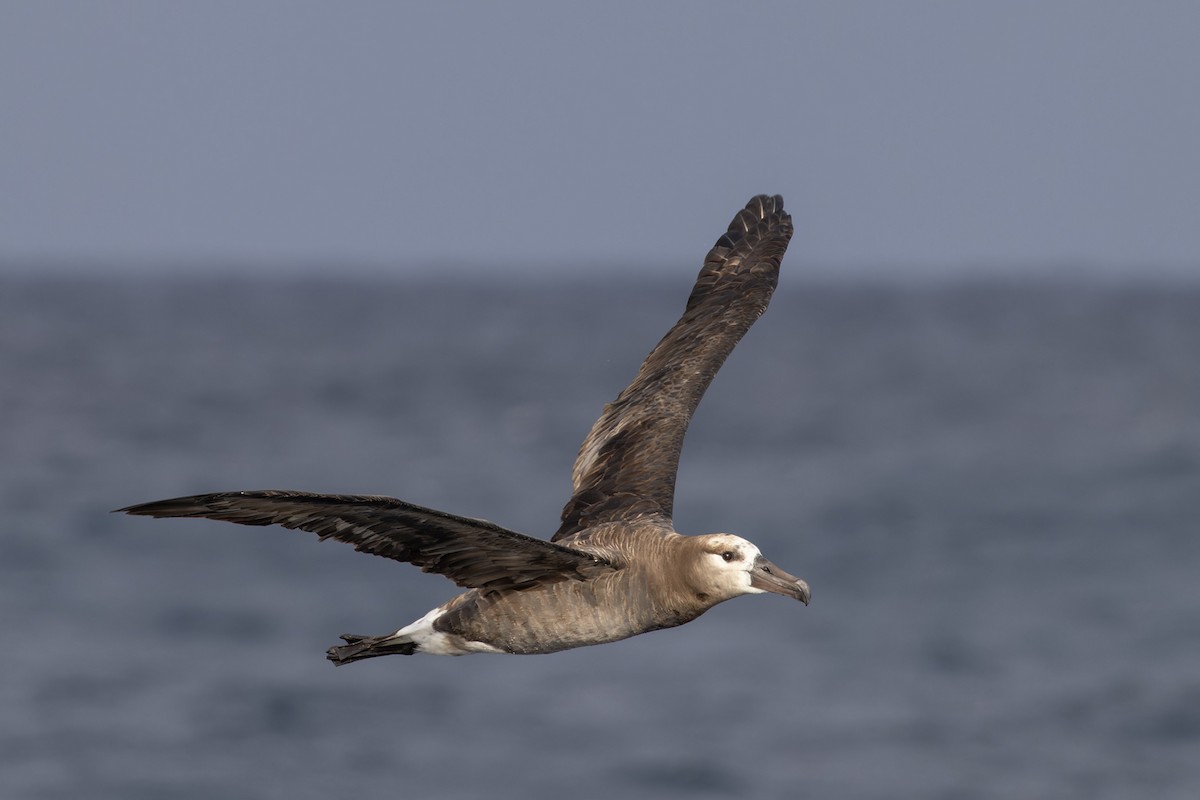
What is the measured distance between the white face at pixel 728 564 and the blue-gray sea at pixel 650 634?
692 inches

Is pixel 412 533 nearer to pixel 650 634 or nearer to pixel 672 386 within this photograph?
pixel 672 386

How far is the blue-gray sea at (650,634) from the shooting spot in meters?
30.5

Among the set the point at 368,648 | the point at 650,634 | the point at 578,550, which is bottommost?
the point at 368,648

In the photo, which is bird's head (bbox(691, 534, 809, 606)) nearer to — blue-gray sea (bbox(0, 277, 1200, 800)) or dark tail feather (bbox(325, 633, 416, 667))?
dark tail feather (bbox(325, 633, 416, 667))

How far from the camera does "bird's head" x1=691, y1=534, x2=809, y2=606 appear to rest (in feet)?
40.2

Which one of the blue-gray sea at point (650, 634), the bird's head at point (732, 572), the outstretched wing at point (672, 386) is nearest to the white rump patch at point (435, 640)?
the outstretched wing at point (672, 386)

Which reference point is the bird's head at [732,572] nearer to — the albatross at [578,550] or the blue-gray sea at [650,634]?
the albatross at [578,550]

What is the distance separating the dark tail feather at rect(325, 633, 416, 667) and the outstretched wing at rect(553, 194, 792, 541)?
4.98 feet

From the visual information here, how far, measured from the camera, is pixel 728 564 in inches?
483

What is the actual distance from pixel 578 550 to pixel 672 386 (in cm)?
362

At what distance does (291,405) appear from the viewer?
71562 mm

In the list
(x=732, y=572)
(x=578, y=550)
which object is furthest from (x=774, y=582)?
(x=578, y=550)

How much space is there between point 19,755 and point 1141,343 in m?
81.2

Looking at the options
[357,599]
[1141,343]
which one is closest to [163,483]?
[357,599]
